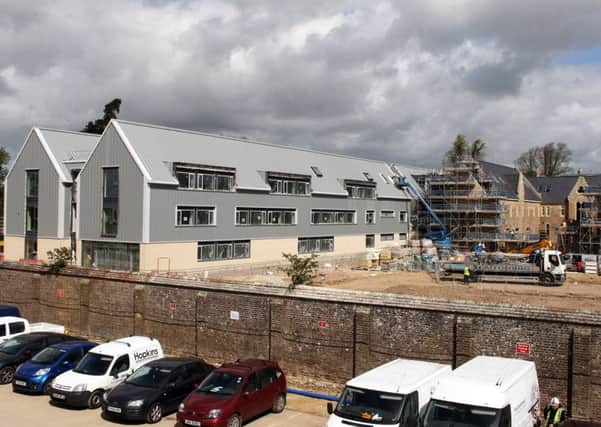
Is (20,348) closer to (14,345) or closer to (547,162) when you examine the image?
(14,345)

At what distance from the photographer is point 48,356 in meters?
18.8

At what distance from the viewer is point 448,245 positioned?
57.8m

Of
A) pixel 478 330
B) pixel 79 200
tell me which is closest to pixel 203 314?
pixel 478 330

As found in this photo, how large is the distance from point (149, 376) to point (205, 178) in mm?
23497

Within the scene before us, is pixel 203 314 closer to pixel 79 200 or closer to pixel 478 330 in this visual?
pixel 478 330

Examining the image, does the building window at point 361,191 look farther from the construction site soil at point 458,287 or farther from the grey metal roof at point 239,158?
the construction site soil at point 458,287

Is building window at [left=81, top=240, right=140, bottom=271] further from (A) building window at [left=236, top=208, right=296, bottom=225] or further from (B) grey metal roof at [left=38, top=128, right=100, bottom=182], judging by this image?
(A) building window at [left=236, top=208, right=296, bottom=225]

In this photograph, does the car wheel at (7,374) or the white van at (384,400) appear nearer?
the white van at (384,400)

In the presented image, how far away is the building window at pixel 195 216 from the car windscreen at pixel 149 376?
20.7 m

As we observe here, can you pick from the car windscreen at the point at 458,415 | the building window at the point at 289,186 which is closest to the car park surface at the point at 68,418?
the car windscreen at the point at 458,415

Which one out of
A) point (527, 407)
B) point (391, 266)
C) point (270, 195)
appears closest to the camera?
point (527, 407)

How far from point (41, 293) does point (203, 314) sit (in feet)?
37.2

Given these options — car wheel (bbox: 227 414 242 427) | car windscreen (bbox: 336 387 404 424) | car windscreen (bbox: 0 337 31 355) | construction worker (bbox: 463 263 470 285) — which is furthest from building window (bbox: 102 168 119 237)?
car windscreen (bbox: 336 387 404 424)

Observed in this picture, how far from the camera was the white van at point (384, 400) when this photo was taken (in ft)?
39.8
